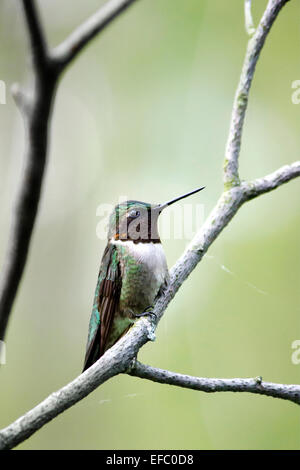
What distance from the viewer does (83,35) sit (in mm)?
1154

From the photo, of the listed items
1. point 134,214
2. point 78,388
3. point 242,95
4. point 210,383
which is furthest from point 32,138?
point 134,214

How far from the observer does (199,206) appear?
5.55 metres

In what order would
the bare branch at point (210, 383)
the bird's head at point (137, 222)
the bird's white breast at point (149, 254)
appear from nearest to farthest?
the bare branch at point (210, 383)
the bird's white breast at point (149, 254)
the bird's head at point (137, 222)

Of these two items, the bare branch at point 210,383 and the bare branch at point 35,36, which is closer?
the bare branch at point 35,36

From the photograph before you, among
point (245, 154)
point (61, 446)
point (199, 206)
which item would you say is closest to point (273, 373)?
point (199, 206)

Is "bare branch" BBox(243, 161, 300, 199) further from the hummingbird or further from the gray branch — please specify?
the gray branch

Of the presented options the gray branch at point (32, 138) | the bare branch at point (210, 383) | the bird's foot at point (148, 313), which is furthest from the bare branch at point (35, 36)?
the bird's foot at point (148, 313)

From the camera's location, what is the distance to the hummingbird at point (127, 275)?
3135mm

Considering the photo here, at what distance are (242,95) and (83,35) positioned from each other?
193 centimetres

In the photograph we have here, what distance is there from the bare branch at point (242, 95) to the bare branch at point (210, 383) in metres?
1.17

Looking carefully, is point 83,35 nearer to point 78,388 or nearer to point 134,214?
point 78,388

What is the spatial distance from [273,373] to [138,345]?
421 centimetres

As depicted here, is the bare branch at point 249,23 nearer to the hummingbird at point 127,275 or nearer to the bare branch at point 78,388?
the hummingbird at point 127,275

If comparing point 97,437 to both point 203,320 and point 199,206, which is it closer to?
point 203,320
